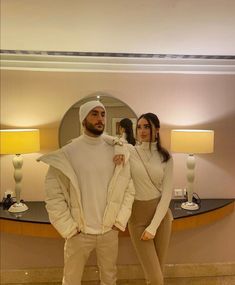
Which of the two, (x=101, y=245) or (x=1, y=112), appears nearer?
(x=101, y=245)

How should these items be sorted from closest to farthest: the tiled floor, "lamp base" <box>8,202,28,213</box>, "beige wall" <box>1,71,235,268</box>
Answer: "lamp base" <box>8,202,28,213</box>
"beige wall" <box>1,71,235,268</box>
the tiled floor

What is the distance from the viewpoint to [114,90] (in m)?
2.67

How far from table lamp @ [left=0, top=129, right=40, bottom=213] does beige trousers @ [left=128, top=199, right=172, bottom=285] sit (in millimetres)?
1045

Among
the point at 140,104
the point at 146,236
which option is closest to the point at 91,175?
the point at 146,236

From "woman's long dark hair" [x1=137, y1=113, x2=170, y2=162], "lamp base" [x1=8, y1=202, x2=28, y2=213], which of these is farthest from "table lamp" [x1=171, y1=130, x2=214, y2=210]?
"lamp base" [x1=8, y1=202, x2=28, y2=213]

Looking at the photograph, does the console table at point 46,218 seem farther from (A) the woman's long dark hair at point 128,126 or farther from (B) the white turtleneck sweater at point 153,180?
(A) the woman's long dark hair at point 128,126

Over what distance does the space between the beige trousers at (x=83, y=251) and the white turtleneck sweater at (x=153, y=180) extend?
0.27 meters

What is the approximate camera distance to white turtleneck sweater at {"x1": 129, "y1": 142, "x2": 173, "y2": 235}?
6.09 feet

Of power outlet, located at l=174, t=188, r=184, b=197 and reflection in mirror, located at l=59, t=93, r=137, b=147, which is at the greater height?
reflection in mirror, located at l=59, t=93, r=137, b=147

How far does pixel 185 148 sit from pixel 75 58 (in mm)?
1259

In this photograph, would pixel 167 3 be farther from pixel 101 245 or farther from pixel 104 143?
pixel 101 245

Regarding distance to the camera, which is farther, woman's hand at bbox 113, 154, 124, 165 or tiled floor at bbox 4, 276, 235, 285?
tiled floor at bbox 4, 276, 235, 285

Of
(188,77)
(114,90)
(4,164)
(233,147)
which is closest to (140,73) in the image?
(114,90)

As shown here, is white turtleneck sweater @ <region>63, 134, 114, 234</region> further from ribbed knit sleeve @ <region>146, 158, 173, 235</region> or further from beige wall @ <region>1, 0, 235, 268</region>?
beige wall @ <region>1, 0, 235, 268</region>
